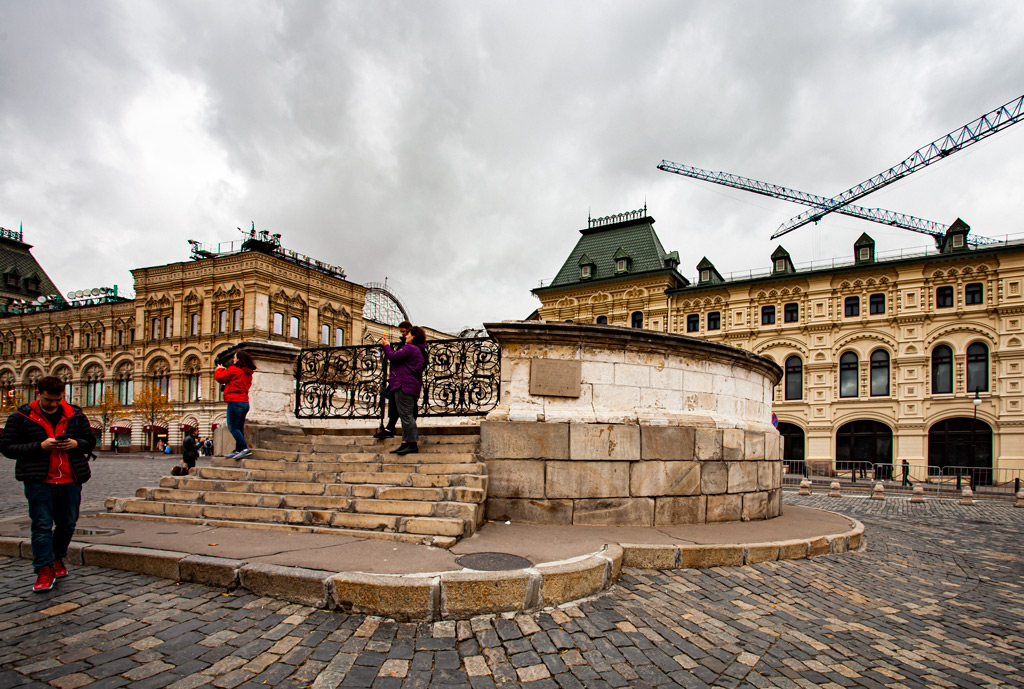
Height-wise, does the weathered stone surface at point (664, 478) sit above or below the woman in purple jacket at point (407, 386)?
below

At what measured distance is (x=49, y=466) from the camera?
16.2 ft

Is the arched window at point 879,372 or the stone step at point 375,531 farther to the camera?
the arched window at point 879,372

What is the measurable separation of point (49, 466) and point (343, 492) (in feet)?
9.10

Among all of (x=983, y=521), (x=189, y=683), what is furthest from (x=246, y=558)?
(x=983, y=521)

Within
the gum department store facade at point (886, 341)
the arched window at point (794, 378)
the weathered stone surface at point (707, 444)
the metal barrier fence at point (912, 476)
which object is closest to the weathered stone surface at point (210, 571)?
the weathered stone surface at point (707, 444)

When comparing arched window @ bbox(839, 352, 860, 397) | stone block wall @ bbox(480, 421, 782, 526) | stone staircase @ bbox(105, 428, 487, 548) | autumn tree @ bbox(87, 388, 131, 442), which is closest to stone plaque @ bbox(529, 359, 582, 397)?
stone block wall @ bbox(480, 421, 782, 526)

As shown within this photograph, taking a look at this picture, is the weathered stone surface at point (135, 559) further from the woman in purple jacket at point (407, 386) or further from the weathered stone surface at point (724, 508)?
the weathered stone surface at point (724, 508)

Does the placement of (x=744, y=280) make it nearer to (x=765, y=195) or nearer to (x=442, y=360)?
(x=765, y=195)

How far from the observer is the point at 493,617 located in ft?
13.7

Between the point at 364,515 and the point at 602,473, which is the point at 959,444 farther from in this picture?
the point at 364,515

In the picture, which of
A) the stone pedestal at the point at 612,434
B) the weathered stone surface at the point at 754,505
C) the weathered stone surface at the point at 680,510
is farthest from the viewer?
the weathered stone surface at the point at 754,505

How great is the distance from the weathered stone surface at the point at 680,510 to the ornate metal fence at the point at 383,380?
2.57 meters

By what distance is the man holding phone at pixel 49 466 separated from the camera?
4.70 m

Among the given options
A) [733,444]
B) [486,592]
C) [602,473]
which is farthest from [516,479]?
[733,444]
